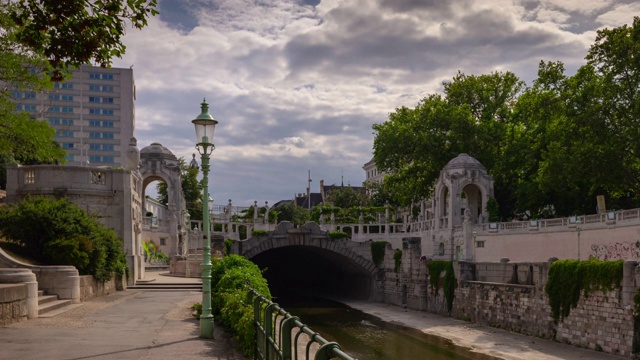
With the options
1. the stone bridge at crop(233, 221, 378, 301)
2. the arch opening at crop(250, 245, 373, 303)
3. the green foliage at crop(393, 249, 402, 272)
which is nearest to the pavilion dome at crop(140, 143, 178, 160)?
the stone bridge at crop(233, 221, 378, 301)

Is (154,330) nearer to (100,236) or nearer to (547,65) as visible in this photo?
(100,236)

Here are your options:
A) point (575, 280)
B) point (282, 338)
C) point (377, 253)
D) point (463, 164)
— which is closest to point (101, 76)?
point (377, 253)

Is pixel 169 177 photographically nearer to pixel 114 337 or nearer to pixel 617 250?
pixel 617 250

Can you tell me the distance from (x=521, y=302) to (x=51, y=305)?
21.4 m

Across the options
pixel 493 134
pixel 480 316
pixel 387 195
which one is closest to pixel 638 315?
pixel 480 316

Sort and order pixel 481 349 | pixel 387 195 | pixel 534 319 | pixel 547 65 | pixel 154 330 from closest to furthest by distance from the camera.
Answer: pixel 154 330 < pixel 481 349 < pixel 534 319 < pixel 547 65 < pixel 387 195

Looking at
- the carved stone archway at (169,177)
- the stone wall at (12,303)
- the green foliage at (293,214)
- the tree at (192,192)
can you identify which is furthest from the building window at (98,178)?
the green foliage at (293,214)

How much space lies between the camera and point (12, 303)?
Answer: 15.0 metres

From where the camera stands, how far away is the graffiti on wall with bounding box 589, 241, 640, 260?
102 feet

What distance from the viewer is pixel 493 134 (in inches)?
2189

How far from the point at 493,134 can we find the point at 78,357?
1918 inches

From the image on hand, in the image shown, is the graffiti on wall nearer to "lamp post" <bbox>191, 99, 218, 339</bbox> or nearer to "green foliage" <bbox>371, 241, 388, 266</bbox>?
"green foliage" <bbox>371, 241, 388, 266</bbox>

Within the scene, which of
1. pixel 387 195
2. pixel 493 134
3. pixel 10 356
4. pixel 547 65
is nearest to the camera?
pixel 10 356

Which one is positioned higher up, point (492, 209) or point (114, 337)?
point (492, 209)
